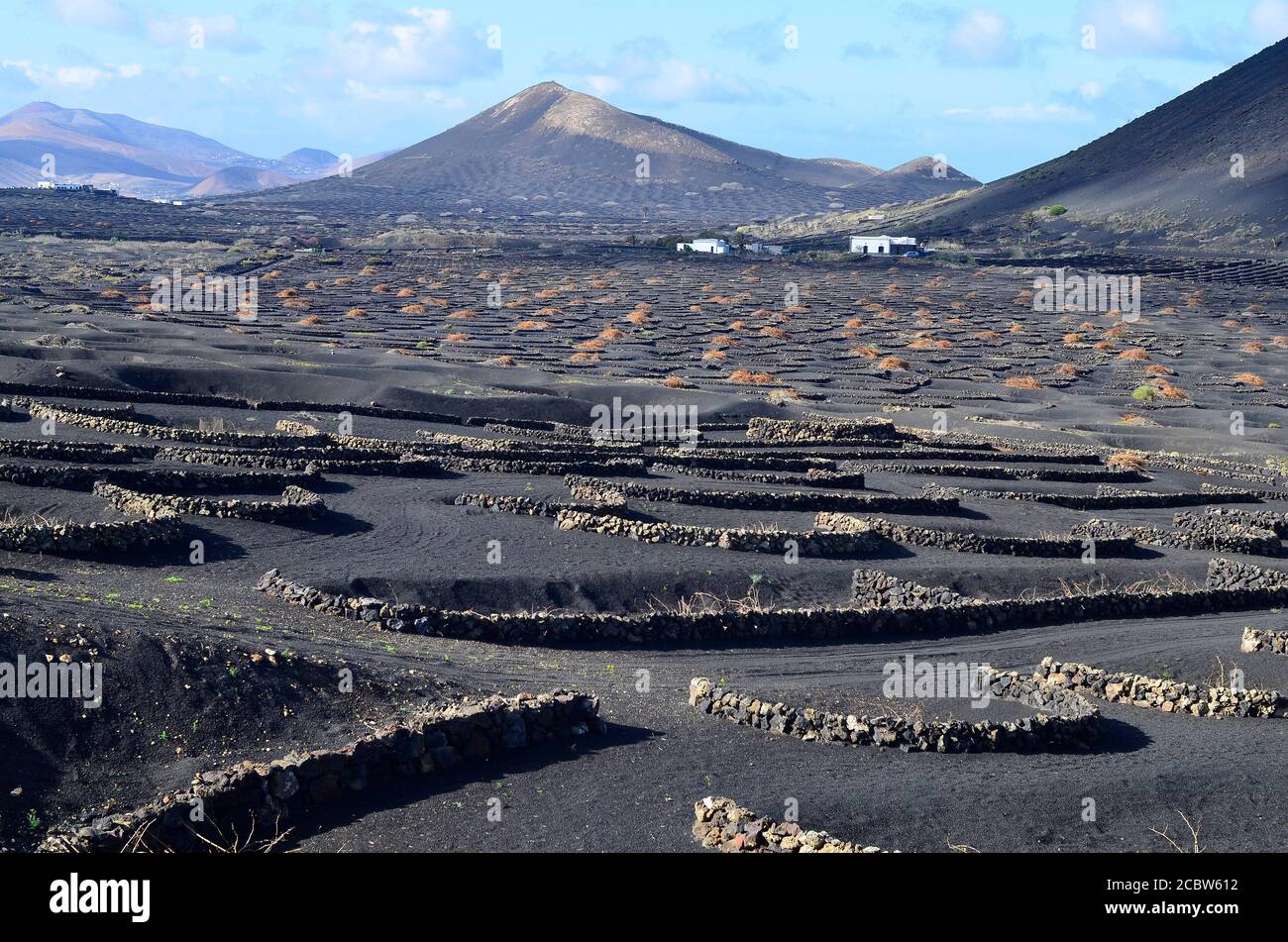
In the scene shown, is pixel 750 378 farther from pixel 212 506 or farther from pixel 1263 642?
pixel 1263 642

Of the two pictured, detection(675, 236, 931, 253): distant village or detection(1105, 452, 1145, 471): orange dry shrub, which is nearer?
detection(1105, 452, 1145, 471): orange dry shrub

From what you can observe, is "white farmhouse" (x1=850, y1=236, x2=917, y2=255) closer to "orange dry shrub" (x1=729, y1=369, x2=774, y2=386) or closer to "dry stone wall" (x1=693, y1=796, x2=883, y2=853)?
"orange dry shrub" (x1=729, y1=369, x2=774, y2=386)

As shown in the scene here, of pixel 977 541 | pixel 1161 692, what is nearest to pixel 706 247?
pixel 977 541

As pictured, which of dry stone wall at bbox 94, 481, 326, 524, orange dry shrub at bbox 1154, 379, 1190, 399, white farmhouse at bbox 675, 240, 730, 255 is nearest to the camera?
dry stone wall at bbox 94, 481, 326, 524

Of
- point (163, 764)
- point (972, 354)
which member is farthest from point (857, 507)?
point (972, 354)

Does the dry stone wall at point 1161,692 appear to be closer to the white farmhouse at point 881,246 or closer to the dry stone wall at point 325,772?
the dry stone wall at point 325,772

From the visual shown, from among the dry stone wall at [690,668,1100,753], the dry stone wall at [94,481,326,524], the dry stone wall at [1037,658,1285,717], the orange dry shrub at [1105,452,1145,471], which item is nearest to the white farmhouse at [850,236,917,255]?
the orange dry shrub at [1105,452,1145,471]
